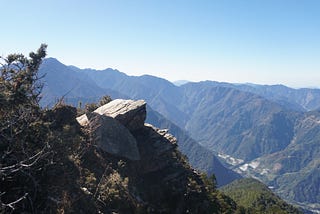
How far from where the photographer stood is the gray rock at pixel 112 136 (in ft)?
106

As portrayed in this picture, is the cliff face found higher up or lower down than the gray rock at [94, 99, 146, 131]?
lower down

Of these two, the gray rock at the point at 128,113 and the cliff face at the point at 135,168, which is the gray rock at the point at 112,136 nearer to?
Result: the cliff face at the point at 135,168

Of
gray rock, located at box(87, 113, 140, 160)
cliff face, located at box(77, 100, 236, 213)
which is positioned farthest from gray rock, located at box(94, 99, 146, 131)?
gray rock, located at box(87, 113, 140, 160)

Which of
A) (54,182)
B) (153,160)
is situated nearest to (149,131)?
(153,160)

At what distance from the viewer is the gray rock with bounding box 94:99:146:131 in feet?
119

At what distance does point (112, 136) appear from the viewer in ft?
108

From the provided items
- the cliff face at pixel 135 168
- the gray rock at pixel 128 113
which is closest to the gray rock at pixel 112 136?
the cliff face at pixel 135 168

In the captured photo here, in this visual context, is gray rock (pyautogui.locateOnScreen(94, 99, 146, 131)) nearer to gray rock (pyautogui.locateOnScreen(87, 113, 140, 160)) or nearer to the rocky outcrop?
the rocky outcrop

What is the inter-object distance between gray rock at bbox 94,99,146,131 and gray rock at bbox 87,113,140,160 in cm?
163

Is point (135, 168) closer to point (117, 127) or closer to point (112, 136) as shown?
point (112, 136)

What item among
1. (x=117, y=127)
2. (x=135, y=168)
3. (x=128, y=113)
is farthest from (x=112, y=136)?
(x=128, y=113)

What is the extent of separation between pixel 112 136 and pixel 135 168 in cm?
383

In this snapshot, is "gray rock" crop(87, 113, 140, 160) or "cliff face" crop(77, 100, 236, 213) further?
"gray rock" crop(87, 113, 140, 160)

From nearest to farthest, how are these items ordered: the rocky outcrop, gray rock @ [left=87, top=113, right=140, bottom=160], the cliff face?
the cliff face
gray rock @ [left=87, top=113, right=140, bottom=160]
the rocky outcrop
